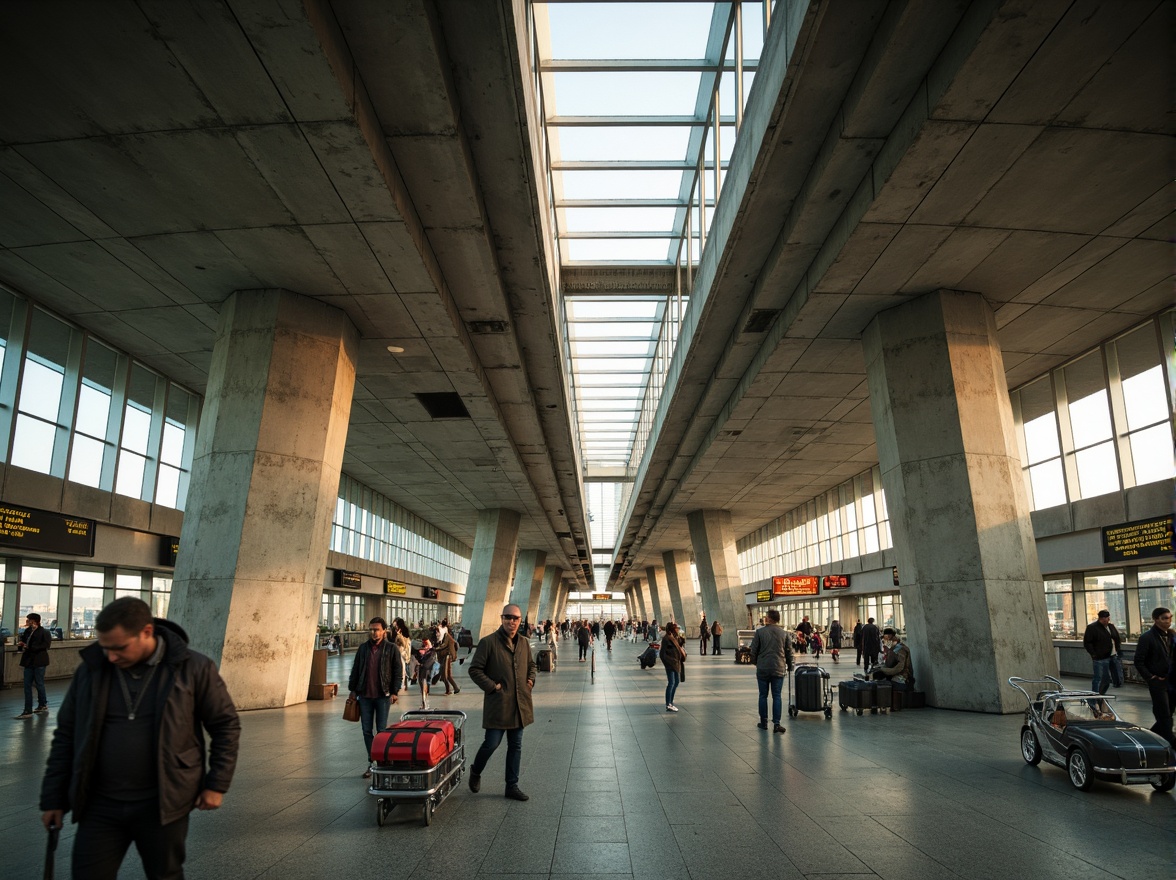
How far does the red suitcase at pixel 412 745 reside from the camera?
6.62 meters

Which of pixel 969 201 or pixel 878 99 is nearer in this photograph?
pixel 878 99

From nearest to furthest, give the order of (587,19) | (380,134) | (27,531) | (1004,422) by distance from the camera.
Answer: (380,134) → (587,19) → (1004,422) → (27,531)

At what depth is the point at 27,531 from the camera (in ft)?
57.8

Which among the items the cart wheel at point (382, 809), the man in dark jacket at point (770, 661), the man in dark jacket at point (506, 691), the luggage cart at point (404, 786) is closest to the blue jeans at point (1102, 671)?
the man in dark jacket at point (770, 661)

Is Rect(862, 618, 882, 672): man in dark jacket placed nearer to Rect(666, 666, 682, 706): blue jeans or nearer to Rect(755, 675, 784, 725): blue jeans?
Rect(666, 666, 682, 706): blue jeans

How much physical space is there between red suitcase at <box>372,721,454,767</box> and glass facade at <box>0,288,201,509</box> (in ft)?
47.7

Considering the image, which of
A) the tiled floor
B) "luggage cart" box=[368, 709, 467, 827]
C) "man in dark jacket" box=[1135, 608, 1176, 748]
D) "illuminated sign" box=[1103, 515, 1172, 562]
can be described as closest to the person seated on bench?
the tiled floor

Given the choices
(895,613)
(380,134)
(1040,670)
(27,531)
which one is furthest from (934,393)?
(895,613)

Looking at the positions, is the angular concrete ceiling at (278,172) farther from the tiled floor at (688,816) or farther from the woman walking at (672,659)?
the tiled floor at (688,816)

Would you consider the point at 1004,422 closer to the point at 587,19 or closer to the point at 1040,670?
the point at 1040,670

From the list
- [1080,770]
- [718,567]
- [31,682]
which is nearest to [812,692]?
[1080,770]

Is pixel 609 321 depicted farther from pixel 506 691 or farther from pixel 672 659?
pixel 506 691

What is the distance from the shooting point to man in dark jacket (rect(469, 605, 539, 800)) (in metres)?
7.46

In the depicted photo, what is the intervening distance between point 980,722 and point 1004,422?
542 cm
